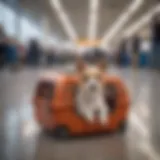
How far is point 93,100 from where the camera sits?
0.84 meters

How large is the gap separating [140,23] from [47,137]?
0.31 m

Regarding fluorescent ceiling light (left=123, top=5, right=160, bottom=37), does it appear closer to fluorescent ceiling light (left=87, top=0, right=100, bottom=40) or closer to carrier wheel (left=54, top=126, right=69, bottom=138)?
fluorescent ceiling light (left=87, top=0, right=100, bottom=40)

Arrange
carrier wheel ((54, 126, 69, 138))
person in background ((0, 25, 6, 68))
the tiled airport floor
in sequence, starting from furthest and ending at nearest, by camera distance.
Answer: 1. carrier wheel ((54, 126, 69, 138))
2. the tiled airport floor
3. person in background ((0, 25, 6, 68))

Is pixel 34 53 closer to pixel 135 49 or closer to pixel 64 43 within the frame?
pixel 64 43

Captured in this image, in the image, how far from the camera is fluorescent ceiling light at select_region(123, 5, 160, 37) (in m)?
0.64

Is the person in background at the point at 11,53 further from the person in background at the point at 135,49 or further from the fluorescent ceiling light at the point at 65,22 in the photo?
the person in background at the point at 135,49

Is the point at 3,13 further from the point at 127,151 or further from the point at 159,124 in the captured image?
the point at 159,124

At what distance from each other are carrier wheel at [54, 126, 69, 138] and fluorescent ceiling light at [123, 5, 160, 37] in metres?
0.30

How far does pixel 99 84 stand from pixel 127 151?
6.2 inches

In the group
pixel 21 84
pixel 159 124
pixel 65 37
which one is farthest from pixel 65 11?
pixel 159 124

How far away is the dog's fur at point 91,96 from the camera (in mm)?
798

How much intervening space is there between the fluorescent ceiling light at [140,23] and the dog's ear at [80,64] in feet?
0.30

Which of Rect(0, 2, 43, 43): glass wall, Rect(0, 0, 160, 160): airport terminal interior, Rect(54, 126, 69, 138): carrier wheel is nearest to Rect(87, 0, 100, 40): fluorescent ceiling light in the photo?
Rect(0, 0, 160, 160): airport terminal interior

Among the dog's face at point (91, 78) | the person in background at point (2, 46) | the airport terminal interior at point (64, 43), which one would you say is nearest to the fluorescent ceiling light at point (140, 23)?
the airport terminal interior at point (64, 43)
